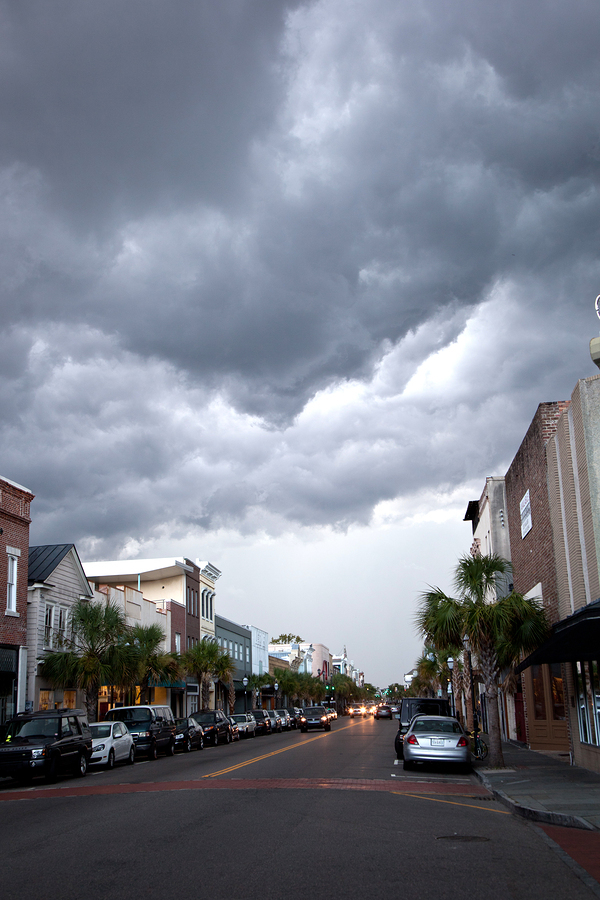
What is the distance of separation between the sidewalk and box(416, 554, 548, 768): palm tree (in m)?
1.38

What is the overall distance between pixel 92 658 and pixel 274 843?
75.4 feet

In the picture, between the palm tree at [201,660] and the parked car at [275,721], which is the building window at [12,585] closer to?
the palm tree at [201,660]

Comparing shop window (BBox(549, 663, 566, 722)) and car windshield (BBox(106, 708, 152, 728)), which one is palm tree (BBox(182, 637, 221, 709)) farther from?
shop window (BBox(549, 663, 566, 722))

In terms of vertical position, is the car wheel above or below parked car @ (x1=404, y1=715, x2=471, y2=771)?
below

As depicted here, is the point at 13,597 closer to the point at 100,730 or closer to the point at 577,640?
the point at 100,730

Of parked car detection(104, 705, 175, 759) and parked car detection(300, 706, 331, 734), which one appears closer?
parked car detection(104, 705, 175, 759)

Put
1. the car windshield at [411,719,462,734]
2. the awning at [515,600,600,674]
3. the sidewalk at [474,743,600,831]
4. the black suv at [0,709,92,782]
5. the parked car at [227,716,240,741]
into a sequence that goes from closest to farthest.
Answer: the sidewalk at [474,743,600,831] → the awning at [515,600,600,674] → the black suv at [0,709,92,782] → the car windshield at [411,719,462,734] → the parked car at [227,716,240,741]

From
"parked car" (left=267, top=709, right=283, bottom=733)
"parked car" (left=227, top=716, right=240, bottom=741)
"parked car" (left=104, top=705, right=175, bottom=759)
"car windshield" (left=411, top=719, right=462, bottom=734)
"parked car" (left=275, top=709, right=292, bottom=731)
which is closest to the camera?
"car windshield" (left=411, top=719, right=462, bottom=734)

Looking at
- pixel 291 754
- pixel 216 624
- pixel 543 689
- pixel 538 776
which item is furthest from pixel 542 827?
pixel 216 624

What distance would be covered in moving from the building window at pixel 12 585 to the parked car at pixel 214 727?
11.1 metres

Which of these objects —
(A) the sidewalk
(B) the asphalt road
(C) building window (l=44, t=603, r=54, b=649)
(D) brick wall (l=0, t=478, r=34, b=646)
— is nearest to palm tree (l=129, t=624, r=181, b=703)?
(C) building window (l=44, t=603, r=54, b=649)

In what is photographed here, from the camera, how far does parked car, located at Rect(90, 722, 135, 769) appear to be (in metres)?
23.6

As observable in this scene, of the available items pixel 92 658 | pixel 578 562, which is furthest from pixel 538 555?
pixel 92 658

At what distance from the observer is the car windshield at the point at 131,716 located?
94.9 feet
